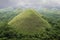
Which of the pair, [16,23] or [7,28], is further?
[16,23]

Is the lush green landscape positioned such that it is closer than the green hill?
Yes

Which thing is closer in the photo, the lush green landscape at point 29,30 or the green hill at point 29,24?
the lush green landscape at point 29,30

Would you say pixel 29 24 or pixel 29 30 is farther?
pixel 29 24

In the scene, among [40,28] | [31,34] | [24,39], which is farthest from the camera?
[40,28]

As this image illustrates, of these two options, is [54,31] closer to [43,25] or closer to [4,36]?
[43,25]

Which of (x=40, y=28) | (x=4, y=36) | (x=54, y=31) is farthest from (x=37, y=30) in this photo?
(x=4, y=36)

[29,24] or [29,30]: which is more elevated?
[29,24]

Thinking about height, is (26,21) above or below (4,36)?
above

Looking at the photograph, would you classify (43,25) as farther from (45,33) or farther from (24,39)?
(24,39)

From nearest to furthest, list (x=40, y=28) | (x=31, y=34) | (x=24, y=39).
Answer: (x=24, y=39) < (x=31, y=34) < (x=40, y=28)

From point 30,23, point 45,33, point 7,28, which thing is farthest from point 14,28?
point 45,33
